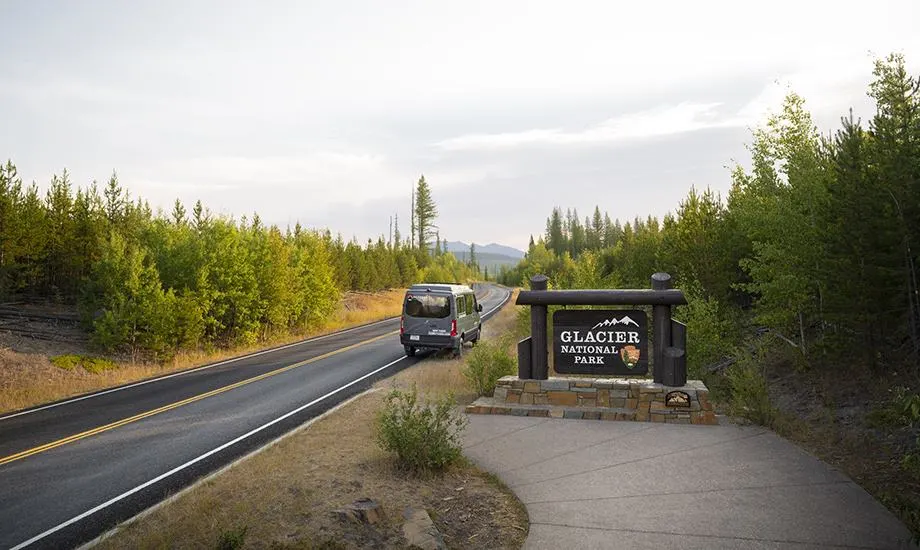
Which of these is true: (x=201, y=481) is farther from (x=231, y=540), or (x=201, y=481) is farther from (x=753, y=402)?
(x=753, y=402)

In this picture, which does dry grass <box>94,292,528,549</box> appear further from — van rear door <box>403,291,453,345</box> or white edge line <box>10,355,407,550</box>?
van rear door <box>403,291,453,345</box>

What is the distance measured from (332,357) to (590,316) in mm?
11949

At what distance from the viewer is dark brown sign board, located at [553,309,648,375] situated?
11.4 metres

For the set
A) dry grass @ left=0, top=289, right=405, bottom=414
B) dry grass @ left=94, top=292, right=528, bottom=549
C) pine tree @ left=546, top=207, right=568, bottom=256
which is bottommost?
dry grass @ left=0, top=289, right=405, bottom=414

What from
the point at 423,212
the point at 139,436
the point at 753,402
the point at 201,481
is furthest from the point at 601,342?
the point at 423,212

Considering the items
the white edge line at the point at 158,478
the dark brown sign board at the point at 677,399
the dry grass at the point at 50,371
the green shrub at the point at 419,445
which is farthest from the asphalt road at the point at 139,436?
the dark brown sign board at the point at 677,399

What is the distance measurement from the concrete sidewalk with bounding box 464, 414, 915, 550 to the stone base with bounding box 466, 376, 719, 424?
51cm

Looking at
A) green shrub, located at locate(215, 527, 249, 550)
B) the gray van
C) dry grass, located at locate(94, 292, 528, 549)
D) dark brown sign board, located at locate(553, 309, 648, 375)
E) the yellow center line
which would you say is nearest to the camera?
green shrub, located at locate(215, 527, 249, 550)

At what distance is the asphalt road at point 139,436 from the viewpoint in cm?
714

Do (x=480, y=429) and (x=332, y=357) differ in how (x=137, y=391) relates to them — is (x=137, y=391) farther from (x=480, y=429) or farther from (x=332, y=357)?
(x=480, y=429)

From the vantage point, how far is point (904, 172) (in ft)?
40.2

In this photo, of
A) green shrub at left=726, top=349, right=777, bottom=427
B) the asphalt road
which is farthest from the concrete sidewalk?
the asphalt road

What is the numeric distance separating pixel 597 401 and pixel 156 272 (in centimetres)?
1755

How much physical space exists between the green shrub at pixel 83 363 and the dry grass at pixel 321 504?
13.3 m
